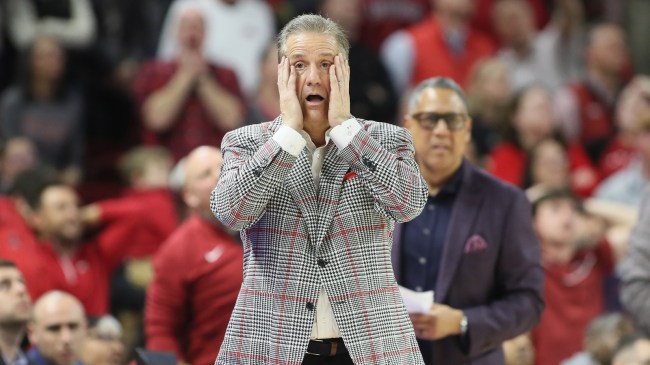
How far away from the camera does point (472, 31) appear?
33.5 feet

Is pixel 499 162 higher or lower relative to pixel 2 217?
higher

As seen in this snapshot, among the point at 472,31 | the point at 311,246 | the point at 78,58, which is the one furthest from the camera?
the point at 472,31

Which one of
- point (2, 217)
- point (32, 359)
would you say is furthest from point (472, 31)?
point (32, 359)

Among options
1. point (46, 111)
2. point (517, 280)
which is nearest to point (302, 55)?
point (517, 280)

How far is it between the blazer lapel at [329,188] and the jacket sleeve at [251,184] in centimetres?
16

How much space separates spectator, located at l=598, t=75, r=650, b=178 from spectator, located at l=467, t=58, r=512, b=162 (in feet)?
2.63

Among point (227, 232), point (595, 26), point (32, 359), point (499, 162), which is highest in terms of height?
point (595, 26)

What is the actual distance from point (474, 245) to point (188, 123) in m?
4.10

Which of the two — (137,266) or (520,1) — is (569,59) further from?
(137,266)

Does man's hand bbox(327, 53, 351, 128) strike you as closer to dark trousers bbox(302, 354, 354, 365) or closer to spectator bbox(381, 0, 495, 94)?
dark trousers bbox(302, 354, 354, 365)

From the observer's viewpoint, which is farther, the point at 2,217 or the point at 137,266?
the point at 137,266

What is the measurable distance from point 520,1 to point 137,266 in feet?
13.4

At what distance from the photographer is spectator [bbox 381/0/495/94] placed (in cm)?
973

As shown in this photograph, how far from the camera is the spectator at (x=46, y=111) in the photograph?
29.5ft
